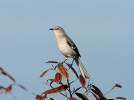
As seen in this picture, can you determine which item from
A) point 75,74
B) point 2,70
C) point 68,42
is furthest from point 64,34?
point 2,70

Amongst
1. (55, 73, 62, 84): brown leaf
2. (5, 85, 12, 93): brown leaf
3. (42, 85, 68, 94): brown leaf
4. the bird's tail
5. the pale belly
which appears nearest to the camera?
(5, 85, 12, 93): brown leaf

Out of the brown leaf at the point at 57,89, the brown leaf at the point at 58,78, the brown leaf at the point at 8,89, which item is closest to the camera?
the brown leaf at the point at 8,89

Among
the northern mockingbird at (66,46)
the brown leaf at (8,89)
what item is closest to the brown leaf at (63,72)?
the brown leaf at (8,89)

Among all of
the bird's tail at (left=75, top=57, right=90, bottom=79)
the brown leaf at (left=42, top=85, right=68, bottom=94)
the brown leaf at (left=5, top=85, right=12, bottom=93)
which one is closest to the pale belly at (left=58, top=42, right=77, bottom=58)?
the bird's tail at (left=75, top=57, right=90, bottom=79)

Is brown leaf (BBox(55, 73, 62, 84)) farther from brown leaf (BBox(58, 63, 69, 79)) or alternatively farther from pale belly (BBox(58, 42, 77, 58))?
pale belly (BBox(58, 42, 77, 58))

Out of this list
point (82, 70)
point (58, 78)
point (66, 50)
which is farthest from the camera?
point (66, 50)

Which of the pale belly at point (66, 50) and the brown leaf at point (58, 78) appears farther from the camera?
the pale belly at point (66, 50)

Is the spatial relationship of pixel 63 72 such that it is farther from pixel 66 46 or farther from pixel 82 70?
pixel 66 46

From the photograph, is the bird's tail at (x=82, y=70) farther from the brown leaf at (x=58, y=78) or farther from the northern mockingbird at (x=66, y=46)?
the brown leaf at (x=58, y=78)

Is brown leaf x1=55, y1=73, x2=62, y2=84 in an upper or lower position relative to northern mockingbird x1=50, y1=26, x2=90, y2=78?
upper

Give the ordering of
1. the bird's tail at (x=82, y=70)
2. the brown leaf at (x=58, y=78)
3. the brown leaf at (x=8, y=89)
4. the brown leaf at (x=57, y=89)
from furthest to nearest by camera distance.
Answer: the bird's tail at (x=82, y=70), the brown leaf at (x=58, y=78), the brown leaf at (x=57, y=89), the brown leaf at (x=8, y=89)

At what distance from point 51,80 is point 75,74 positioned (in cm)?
26

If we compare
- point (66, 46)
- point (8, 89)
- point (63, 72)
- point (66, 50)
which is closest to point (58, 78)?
point (63, 72)

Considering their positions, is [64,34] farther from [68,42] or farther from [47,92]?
[47,92]
